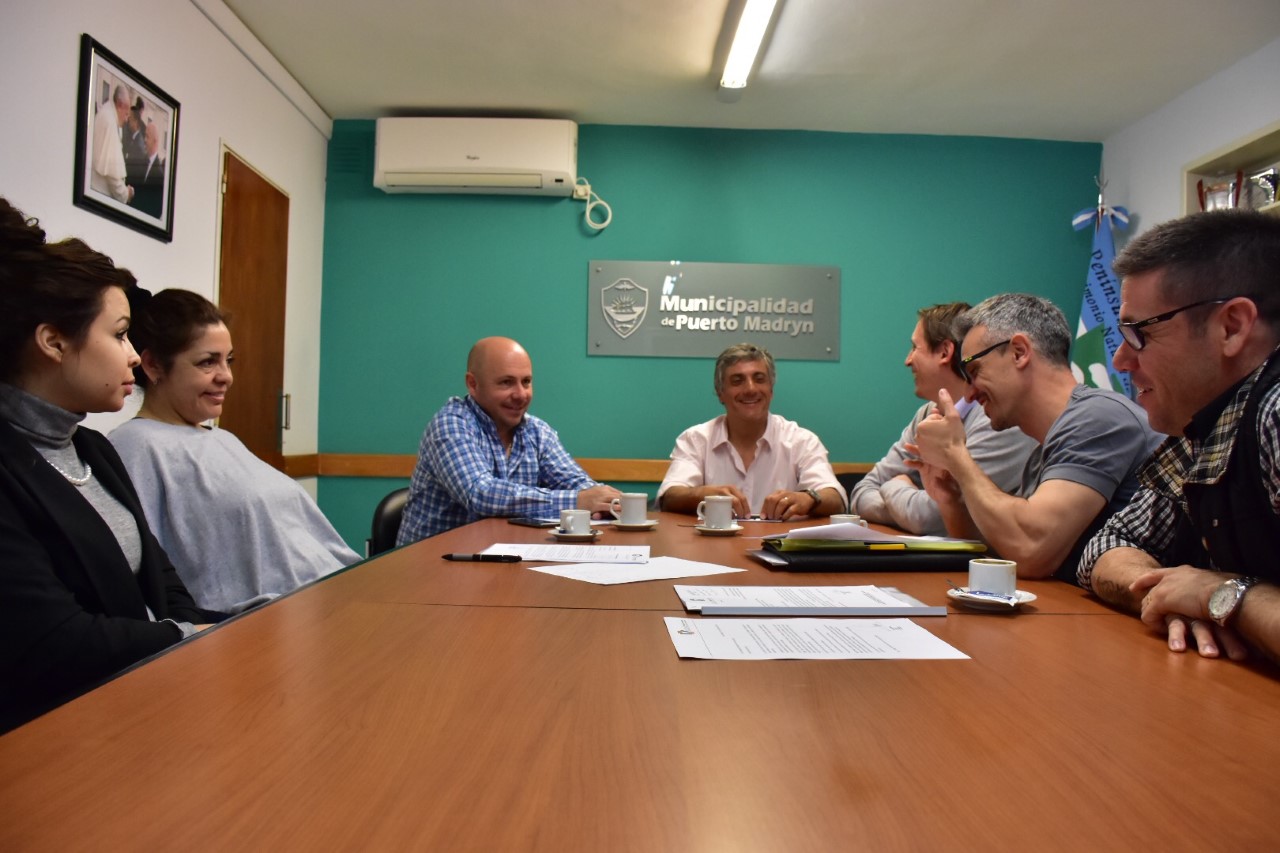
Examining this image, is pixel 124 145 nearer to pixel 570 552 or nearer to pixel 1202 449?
pixel 570 552

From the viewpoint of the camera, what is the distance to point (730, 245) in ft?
Result: 14.8

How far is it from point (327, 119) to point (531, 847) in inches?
180

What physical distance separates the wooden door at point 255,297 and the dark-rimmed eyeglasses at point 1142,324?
322cm

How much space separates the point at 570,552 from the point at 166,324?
1246 mm

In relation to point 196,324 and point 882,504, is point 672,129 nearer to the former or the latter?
point 882,504

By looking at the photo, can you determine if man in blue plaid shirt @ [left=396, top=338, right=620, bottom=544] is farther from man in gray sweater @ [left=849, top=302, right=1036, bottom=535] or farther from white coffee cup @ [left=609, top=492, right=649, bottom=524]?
man in gray sweater @ [left=849, top=302, right=1036, bottom=535]

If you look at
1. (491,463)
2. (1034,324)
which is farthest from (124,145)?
(1034,324)

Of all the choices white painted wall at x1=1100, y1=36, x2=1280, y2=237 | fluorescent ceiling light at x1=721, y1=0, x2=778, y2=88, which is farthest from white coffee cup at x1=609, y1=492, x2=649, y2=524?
white painted wall at x1=1100, y1=36, x2=1280, y2=237

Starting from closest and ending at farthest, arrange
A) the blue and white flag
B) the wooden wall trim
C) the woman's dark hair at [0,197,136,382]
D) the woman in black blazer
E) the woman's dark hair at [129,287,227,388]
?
the woman in black blazer, the woman's dark hair at [0,197,136,382], the woman's dark hair at [129,287,227,388], the blue and white flag, the wooden wall trim

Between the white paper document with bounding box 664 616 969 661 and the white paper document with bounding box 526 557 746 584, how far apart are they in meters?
0.33

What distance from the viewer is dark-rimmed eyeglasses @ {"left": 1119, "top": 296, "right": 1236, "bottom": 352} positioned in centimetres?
120

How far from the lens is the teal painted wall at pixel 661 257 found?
4.44 m

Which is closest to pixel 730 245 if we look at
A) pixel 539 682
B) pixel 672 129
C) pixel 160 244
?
Result: pixel 672 129

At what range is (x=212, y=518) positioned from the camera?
6.65 feet
